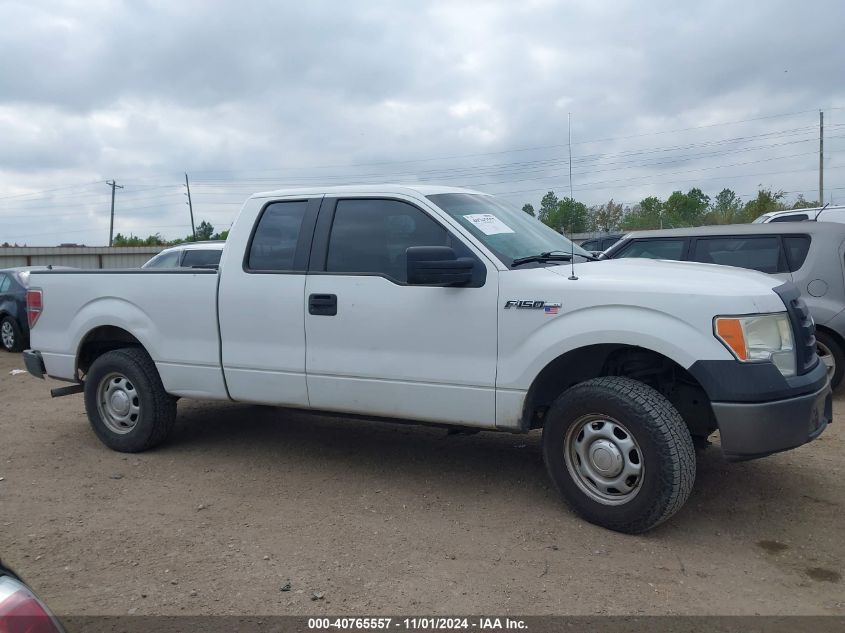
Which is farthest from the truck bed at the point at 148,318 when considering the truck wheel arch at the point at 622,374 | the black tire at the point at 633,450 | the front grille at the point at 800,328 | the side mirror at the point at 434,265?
the front grille at the point at 800,328

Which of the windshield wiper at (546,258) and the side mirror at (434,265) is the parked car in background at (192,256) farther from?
the side mirror at (434,265)

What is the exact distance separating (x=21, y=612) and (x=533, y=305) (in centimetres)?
321

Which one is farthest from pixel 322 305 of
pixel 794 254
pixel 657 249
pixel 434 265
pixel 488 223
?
pixel 794 254

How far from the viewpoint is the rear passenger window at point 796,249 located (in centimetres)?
746

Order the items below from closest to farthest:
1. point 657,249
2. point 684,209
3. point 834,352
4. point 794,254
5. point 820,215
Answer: point 834,352 < point 794,254 < point 657,249 < point 820,215 < point 684,209

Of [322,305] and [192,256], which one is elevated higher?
[192,256]

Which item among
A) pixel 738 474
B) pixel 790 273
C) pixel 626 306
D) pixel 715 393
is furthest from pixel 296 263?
pixel 790 273

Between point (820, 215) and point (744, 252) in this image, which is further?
point (820, 215)

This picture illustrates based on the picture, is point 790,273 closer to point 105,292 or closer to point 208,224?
point 105,292

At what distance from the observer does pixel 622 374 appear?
4.51 m

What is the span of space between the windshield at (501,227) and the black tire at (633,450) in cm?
98

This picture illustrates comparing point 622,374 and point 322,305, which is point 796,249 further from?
point 322,305

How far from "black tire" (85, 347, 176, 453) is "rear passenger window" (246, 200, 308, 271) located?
132cm

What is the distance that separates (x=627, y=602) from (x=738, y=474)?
6.87 feet
